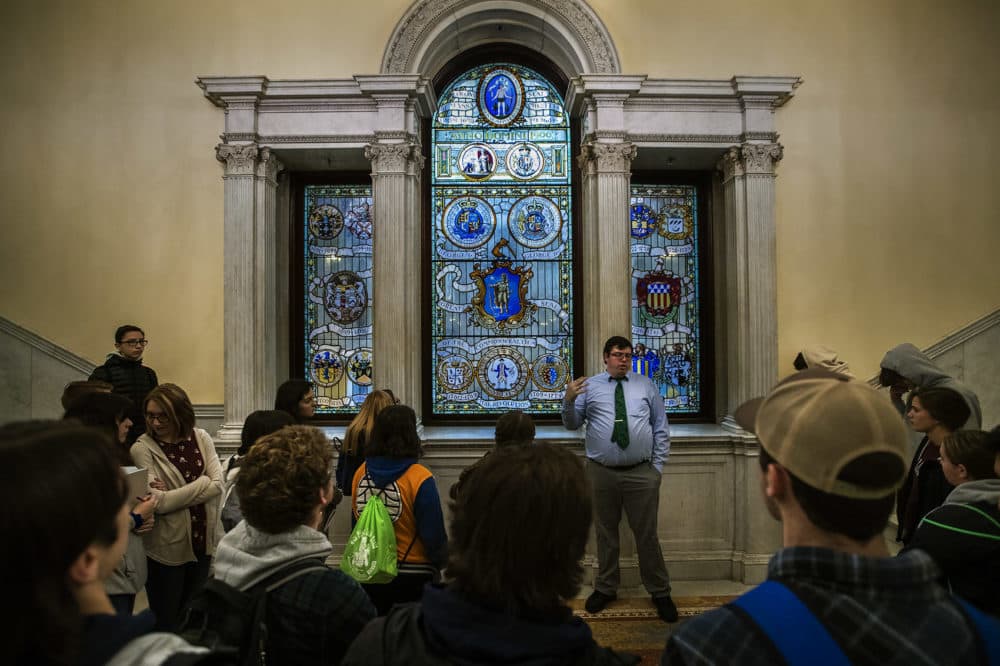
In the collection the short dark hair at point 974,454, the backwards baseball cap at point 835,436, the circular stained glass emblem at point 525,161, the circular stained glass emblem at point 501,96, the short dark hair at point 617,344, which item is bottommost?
the short dark hair at point 974,454

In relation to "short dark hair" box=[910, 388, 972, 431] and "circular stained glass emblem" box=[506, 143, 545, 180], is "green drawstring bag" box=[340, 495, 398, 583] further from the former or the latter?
"circular stained glass emblem" box=[506, 143, 545, 180]

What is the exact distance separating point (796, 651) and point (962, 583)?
4.71 feet

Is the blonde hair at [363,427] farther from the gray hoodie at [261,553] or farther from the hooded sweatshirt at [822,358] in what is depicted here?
the hooded sweatshirt at [822,358]

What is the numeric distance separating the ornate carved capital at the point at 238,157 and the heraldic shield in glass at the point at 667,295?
297 cm

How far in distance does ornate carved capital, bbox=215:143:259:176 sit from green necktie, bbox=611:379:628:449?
3076 millimetres

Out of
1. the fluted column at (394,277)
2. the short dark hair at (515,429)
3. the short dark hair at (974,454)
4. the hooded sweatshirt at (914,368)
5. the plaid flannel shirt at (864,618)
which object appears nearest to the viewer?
the plaid flannel shirt at (864,618)

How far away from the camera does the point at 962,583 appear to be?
1.93 metres

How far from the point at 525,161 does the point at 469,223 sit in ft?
2.28

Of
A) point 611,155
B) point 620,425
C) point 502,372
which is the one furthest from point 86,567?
point 502,372

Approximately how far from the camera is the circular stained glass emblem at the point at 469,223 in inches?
220

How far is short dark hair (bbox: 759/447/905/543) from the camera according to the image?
0.96 meters

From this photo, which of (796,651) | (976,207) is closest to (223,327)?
(796,651)

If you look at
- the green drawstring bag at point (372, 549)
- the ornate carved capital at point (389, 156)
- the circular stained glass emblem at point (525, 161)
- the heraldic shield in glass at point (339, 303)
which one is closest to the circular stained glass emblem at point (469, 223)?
the circular stained glass emblem at point (525, 161)

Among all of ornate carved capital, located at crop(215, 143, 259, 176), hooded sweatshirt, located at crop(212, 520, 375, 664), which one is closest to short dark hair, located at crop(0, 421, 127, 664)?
hooded sweatshirt, located at crop(212, 520, 375, 664)
